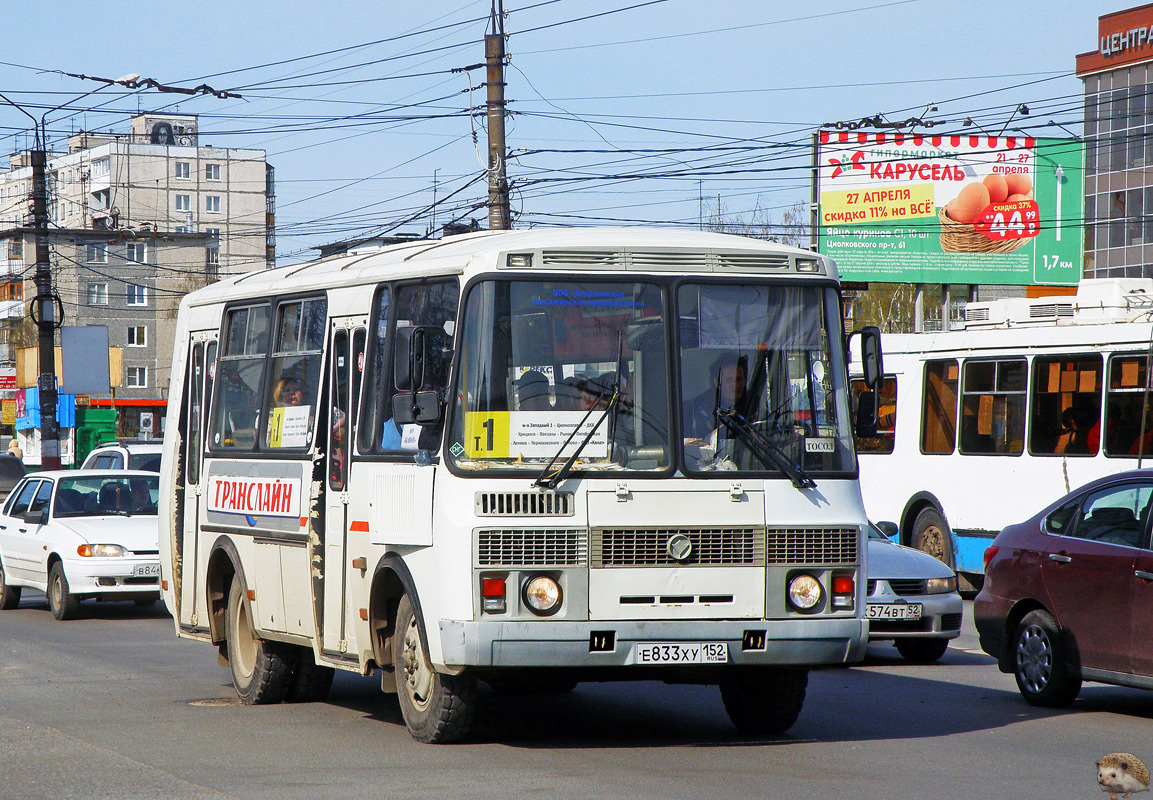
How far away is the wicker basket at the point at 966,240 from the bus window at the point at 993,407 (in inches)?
770

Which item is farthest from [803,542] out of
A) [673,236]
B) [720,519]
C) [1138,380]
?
[1138,380]

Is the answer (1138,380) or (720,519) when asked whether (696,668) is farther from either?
(1138,380)

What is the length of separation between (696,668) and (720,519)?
840 millimetres

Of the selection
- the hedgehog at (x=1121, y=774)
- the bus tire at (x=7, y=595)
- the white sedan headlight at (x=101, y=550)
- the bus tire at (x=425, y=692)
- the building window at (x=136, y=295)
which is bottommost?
the bus tire at (x=7, y=595)

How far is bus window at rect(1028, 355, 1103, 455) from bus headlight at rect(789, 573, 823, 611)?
9942 mm

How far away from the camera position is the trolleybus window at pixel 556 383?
27.5ft

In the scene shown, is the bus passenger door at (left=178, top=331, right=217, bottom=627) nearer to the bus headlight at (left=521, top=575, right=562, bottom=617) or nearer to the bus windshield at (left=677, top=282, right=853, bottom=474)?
the bus headlight at (left=521, top=575, right=562, bottom=617)

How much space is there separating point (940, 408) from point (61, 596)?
1075 centimetres

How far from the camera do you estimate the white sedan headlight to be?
58.3 feet

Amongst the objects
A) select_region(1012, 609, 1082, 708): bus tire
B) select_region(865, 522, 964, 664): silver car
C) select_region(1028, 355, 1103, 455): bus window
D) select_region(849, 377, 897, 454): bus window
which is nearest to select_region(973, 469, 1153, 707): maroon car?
select_region(1012, 609, 1082, 708): bus tire

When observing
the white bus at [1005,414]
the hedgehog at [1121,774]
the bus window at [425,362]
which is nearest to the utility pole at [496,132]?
the white bus at [1005,414]

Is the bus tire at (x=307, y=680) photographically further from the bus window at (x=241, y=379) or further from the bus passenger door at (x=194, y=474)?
the bus window at (x=241, y=379)

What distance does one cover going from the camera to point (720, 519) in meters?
8.52

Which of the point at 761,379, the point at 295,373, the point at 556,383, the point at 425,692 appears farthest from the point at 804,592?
the point at 295,373
